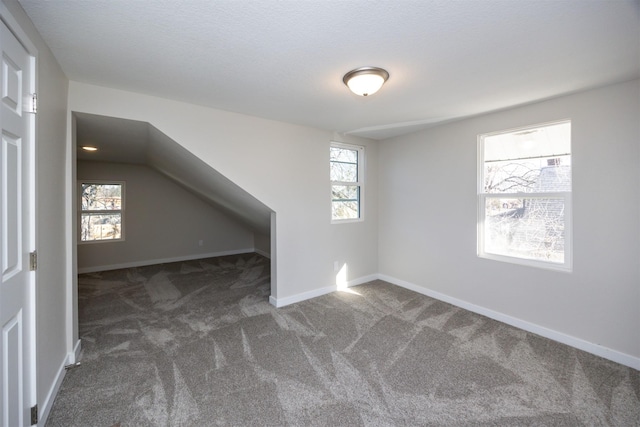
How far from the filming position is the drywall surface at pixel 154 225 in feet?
16.7

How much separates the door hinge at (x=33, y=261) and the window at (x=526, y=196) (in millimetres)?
3787

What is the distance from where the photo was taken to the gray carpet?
172 cm

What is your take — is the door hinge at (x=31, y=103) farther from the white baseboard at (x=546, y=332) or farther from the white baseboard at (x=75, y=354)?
the white baseboard at (x=546, y=332)

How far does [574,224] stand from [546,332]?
1066 mm

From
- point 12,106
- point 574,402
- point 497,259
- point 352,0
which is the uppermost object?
point 352,0

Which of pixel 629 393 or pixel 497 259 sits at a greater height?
pixel 497 259

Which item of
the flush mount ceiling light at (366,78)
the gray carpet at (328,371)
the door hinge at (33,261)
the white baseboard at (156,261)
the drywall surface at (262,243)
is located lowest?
the gray carpet at (328,371)

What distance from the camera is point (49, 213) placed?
180 cm

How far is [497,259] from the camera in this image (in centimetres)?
304

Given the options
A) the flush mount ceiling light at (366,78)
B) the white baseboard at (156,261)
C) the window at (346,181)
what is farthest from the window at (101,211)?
the flush mount ceiling light at (366,78)

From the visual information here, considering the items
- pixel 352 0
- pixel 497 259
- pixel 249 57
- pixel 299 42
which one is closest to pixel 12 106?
pixel 249 57

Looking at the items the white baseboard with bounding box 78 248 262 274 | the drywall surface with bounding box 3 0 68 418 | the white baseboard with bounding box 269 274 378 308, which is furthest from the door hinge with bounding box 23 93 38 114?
the white baseboard with bounding box 78 248 262 274

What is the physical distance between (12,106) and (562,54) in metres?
3.11

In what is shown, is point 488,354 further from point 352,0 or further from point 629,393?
point 352,0
